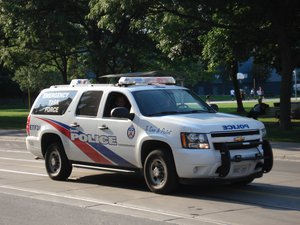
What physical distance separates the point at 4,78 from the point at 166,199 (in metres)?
67.1

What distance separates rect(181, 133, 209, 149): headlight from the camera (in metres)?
8.97

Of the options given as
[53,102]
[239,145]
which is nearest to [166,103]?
[239,145]

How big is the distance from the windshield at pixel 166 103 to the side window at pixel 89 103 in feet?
3.09

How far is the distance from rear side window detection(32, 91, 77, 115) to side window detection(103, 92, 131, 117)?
1065mm

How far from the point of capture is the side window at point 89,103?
10.9 meters

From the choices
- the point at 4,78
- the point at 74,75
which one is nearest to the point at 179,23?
the point at 74,75

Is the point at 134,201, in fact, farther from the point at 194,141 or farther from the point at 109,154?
the point at 109,154

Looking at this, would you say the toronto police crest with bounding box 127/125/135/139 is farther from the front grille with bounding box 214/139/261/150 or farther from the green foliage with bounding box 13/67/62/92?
the green foliage with bounding box 13/67/62/92

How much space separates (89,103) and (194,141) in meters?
2.87

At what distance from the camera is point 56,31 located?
1225 inches

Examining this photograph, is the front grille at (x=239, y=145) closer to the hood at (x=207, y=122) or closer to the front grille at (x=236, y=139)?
the front grille at (x=236, y=139)

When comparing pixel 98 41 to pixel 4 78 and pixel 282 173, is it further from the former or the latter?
pixel 4 78

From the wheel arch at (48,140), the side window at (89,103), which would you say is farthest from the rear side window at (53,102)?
the wheel arch at (48,140)

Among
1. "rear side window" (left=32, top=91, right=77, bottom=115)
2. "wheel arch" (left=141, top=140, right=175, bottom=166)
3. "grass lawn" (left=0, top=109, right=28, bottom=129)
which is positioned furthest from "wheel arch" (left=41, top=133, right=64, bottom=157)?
"grass lawn" (left=0, top=109, right=28, bottom=129)
